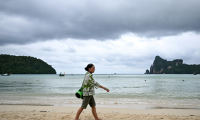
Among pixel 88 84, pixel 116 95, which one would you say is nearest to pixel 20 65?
pixel 116 95

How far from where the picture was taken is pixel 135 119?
6.78 meters

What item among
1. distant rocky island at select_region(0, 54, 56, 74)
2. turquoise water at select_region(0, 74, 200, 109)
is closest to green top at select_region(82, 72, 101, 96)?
turquoise water at select_region(0, 74, 200, 109)

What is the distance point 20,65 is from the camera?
13962 cm

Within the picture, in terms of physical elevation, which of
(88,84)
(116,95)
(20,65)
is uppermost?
(20,65)

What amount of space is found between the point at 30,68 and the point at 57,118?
146 meters

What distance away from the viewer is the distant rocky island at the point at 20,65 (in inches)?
5162

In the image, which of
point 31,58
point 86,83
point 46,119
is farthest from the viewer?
point 31,58

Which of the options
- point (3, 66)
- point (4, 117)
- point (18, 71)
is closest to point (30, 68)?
point (18, 71)

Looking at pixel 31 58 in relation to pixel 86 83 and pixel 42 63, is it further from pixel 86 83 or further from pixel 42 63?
pixel 86 83

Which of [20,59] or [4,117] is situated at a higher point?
[20,59]

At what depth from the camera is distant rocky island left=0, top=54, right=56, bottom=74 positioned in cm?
13112

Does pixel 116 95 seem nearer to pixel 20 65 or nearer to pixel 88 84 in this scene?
pixel 88 84

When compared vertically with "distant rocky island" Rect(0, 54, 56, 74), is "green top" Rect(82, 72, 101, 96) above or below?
below

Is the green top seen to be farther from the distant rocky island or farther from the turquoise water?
the distant rocky island
